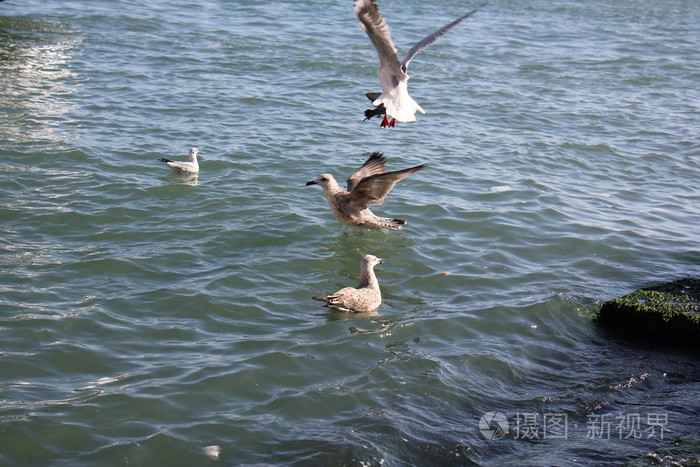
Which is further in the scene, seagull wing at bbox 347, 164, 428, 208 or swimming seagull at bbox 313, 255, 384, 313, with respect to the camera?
seagull wing at bbox 347, 164, 428, 208

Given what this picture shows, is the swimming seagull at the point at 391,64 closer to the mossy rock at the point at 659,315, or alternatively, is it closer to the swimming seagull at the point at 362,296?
the swimming seagull at the point at 362,296

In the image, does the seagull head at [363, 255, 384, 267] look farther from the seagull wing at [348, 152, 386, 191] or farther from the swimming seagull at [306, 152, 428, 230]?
the seagull wing at [348, 152, 386, 191]

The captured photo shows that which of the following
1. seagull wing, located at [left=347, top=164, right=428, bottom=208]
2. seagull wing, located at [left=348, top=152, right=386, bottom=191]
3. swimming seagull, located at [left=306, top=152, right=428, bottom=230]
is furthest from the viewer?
seagull wing, located at [left=348, top=152, right=386, bottom=191]

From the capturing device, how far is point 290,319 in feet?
23.5

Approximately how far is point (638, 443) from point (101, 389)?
12.8ft

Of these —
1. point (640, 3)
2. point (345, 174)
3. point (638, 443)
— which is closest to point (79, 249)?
point (345, 174)

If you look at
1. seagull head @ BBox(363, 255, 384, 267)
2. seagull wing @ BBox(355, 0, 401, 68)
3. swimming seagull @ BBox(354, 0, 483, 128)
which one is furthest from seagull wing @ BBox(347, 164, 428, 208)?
seagull wing @ BBox(355, 0, 401, 68)

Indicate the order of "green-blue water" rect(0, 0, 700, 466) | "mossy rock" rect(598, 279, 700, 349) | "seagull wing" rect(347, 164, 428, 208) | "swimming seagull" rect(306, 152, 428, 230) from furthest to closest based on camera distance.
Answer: "swimming seagull" rect(306, 152, 428, 230) < "seagull wing" rect(347, 164, 428, 208) < "mossy rock" rect(598, 279, 700, 349) < "green-blue water" rect(0, 0, 700, 466)

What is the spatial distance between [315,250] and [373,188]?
1028 mm

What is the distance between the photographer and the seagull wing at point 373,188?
884 centimetres

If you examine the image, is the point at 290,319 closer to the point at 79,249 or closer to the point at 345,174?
the point at 79,249

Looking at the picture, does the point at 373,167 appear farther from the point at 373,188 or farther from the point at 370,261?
the point at 370,261

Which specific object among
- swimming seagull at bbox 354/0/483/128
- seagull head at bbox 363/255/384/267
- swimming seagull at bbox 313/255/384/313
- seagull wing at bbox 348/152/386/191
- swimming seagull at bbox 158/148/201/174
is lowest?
swimming seagull at bbox 313/255/384/313

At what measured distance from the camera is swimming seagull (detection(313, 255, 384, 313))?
286 inches
